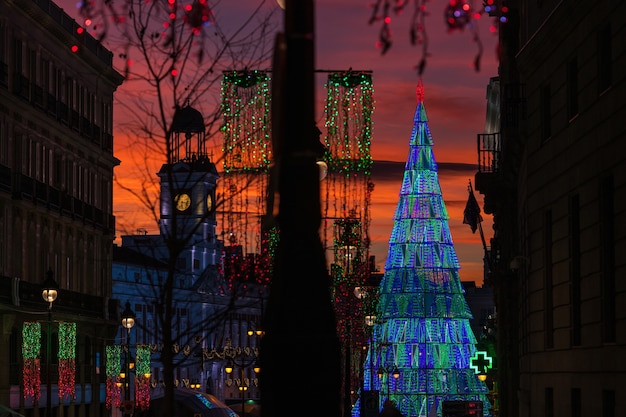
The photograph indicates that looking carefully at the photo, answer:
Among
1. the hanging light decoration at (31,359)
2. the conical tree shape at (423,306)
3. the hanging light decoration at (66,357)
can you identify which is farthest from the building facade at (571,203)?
the conical tree shape at (423,306)

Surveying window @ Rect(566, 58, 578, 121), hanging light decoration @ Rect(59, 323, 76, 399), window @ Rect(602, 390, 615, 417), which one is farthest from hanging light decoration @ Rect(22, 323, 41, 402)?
window @ Rect(602, 390, 615, 417)

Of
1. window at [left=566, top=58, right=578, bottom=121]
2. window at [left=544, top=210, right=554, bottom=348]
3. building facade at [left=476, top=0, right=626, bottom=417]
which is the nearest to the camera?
building facade at [left=476, top=0, right=626, bottom=417]

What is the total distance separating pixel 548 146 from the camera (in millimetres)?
35938

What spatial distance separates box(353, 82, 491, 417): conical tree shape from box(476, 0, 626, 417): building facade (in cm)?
7416

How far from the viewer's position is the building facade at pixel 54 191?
63.7m

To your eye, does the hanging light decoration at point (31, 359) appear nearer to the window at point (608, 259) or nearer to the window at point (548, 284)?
the window at point (548, 284)

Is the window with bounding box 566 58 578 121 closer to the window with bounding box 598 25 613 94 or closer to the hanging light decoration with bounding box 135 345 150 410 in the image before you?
the window with bounding box 598 25 613 94

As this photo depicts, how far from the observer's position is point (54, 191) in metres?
71.2

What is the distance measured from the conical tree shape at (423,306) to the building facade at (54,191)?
41.0 metres

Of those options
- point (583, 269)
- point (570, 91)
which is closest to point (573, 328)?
point (583, 269)

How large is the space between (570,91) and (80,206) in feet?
152

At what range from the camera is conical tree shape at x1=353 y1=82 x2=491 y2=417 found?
391 ft

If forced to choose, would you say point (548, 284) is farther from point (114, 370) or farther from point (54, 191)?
point (114, 370)

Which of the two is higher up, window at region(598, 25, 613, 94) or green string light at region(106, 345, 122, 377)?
window at region(598, 25, 613, 94)
